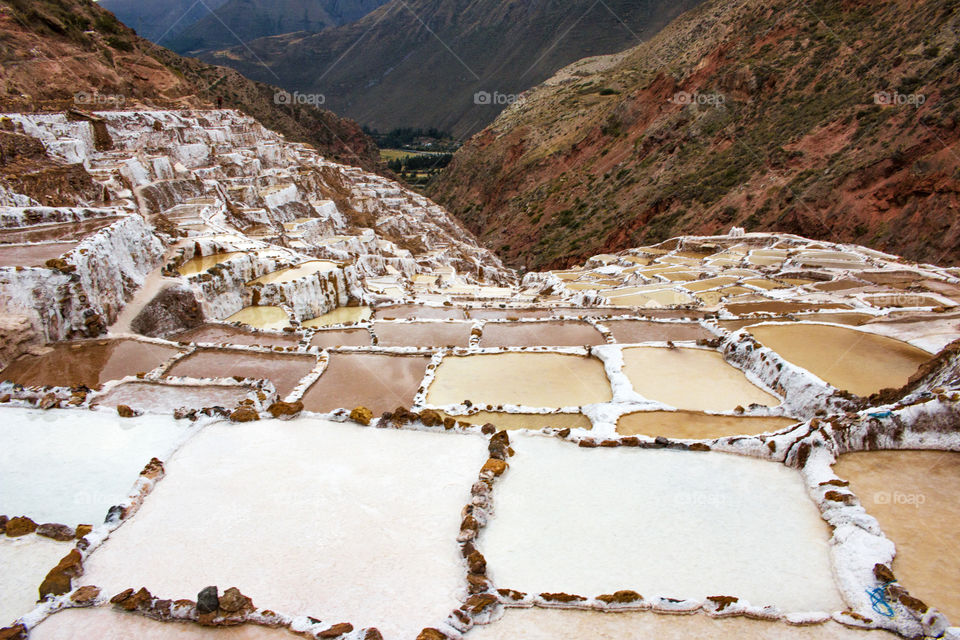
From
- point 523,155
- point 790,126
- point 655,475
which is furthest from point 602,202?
point 655,475

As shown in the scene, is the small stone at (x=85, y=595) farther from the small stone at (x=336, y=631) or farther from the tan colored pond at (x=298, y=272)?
the tan colored pond at (x=298, y=272)

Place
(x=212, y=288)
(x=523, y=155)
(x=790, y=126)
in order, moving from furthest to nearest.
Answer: (x=523, y=155) < (x=790, y=126) < (x=212, y=288)

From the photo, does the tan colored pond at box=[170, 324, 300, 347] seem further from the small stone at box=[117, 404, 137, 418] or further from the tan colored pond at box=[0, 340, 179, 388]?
the small stone at box=[117, 404, 137, 418]

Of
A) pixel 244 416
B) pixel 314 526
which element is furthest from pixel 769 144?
pixel 314 526

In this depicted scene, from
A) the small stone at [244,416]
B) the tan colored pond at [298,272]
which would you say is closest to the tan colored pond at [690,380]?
the small stone at [244,416]

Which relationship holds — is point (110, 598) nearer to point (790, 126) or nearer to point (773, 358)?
point (773, 358)

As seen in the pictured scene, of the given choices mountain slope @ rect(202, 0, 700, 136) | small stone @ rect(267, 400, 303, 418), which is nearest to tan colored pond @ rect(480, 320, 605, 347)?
small stone @ rect(267, 400, 303, 418)

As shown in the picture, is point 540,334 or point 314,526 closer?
point 314,526

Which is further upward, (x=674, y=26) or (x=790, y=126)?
(x=674, y=26)

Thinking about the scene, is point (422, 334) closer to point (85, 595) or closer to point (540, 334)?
point (540, 334)
